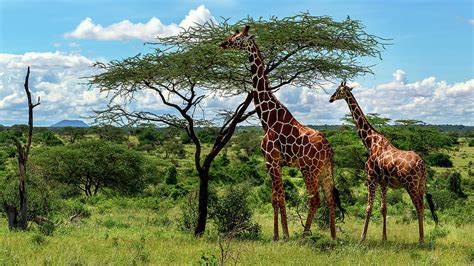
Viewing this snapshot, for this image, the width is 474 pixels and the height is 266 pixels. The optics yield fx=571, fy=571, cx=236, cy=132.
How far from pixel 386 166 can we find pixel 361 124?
1.32 metres

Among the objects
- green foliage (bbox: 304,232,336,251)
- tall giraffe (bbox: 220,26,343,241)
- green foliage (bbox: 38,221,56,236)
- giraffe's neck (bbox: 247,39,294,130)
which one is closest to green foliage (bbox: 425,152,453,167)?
tall giraffe (bbox: 220,26,343,241)

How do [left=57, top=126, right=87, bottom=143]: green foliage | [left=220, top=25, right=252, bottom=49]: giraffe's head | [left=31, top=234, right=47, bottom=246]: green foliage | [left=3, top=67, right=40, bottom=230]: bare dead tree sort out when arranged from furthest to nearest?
1. [left=57, top=126, right=87, bottom=143]: green foliage
2. [left=3, top=67, right=40, bottom=230]: bare dead tree
3. [left=220, top=25, right=252, bottom=49]: giraffe's head
4. [left=31, top=234, right=47, bottom=246]: green foliage

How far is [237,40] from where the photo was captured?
504 inches

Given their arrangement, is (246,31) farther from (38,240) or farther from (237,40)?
(38,240)

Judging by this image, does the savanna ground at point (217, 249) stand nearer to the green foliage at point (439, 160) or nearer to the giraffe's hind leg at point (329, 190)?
the giraffe's hind leg at point (329, 190)

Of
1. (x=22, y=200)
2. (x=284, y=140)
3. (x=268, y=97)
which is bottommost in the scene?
(x=22, y=200)

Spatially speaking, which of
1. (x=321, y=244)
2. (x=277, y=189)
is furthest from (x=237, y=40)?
(x=321, y=244)

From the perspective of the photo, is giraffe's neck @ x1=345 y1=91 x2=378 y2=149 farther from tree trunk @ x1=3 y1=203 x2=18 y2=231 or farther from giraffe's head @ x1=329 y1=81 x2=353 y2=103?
tree trunk @ x1=3 y1=203 x2=18 y2=231

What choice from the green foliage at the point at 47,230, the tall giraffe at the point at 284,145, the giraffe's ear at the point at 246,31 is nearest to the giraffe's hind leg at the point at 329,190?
the tall giraffe at the point at 284,145

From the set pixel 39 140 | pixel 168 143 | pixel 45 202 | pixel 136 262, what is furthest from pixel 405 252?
pixel 39 140

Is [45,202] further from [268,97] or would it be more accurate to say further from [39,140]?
[39,140]

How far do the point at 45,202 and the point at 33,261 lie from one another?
1046 cm

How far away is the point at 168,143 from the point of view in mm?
74938

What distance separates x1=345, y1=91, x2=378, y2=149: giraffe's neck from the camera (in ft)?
44.4
